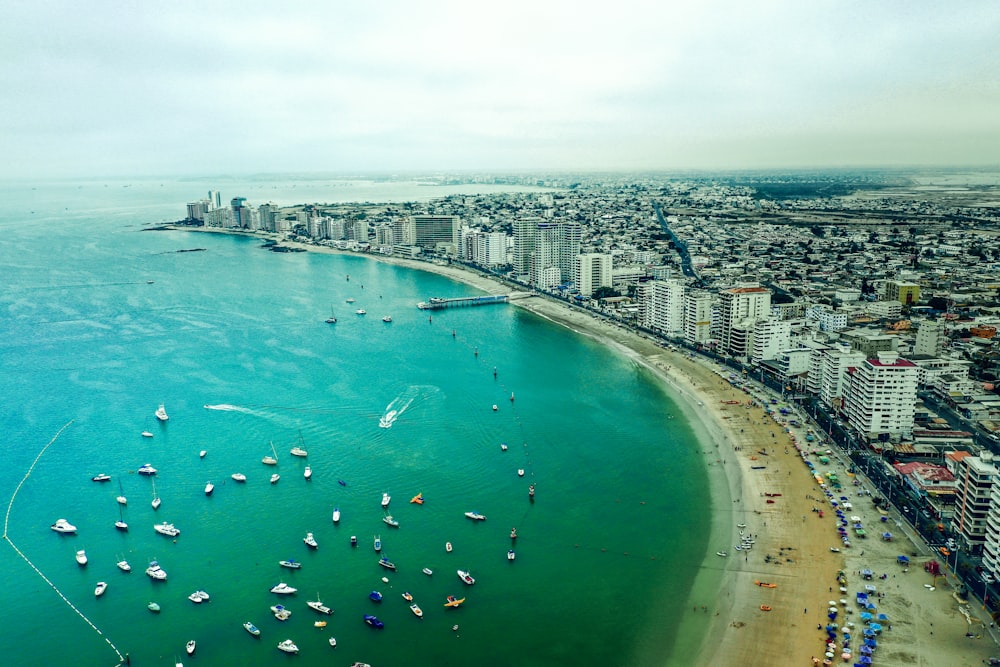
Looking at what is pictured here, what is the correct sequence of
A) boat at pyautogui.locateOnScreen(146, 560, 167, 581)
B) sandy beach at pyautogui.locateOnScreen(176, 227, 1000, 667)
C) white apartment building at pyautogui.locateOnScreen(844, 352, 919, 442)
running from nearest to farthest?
1. sandy beach at pyautogui.locateOnScreen(176, 227, 1000, 667)
2. boat at pyautogui.locateOnScreen(146, 560, 167, 581)
3. white apartment building at pyautogui.locateOnScreen(844, 352, 919, 442)

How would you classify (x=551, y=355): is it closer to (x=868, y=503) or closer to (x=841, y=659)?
(x=868, y=503)

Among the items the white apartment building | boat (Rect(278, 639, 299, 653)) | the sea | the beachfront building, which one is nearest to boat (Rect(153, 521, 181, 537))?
the sea

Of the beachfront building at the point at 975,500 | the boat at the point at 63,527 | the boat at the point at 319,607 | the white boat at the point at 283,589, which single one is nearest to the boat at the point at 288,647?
the boat at the point at 319,607

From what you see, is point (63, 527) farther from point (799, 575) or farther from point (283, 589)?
point (799, 575)

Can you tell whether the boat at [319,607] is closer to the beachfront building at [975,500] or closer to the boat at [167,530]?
the boat at [167,530]

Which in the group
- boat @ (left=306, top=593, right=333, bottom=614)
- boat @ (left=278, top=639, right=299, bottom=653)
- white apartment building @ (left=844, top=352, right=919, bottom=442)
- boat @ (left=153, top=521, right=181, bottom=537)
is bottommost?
boat @ (left=278, top=639, right=299, bottom=653)

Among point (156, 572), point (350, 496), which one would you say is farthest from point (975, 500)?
point (156, 572)

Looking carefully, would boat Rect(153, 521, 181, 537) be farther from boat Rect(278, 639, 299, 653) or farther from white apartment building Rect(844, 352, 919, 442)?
white apartment building Rect(844, 352, 919, 442)
